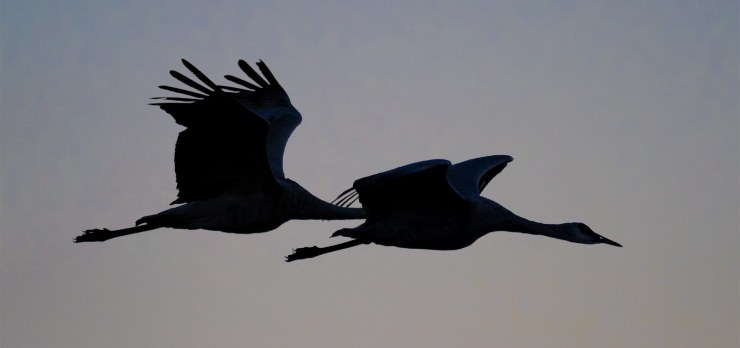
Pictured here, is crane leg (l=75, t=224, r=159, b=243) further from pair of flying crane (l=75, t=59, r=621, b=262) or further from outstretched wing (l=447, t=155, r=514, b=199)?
outstretched wing (l=447, t=155, r=514, b=199)

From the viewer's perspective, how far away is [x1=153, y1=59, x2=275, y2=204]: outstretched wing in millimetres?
16828

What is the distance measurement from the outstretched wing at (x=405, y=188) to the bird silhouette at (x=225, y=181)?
57.2 inches

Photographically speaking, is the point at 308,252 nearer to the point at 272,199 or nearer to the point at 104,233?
the point at 272,199

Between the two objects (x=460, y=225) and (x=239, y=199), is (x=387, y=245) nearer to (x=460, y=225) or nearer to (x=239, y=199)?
(x=460, y=225)

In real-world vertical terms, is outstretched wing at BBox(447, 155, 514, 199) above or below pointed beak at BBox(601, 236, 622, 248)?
above

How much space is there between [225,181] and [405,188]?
8.72 feet

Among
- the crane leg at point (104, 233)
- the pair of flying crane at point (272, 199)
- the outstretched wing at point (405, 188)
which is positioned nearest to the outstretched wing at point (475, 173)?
the pair of flying crane at point (272, 199)

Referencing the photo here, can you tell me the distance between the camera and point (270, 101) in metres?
19.8

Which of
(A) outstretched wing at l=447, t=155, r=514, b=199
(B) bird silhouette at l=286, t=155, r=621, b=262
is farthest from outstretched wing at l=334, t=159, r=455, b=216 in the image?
(A) outstretched wing at l=447, t=155, r=514, b=199

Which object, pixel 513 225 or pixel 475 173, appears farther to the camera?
pixel 475 173

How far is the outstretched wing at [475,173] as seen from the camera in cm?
1825

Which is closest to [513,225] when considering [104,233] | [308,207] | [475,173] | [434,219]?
[434,219]

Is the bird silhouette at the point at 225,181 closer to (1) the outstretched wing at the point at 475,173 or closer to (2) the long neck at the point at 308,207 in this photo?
(2) the long neck at the point at 308,207

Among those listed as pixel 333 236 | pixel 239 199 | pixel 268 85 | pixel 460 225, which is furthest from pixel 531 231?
pixel 268 85
